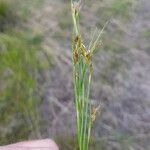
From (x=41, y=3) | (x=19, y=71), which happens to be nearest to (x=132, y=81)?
(x=19, y=71)

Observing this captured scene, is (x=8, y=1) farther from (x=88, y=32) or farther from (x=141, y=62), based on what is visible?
(x=141, y=62)

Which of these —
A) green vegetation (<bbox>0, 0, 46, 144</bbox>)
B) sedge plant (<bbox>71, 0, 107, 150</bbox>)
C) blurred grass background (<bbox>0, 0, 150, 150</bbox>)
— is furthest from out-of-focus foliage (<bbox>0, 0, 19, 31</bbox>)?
sedge plant (<bbox>71, 0, 107, 150</bbox>)

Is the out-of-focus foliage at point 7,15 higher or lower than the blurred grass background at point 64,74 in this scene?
higher

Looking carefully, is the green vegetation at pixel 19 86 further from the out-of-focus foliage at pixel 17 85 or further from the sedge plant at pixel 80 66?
the sedge plant at pixel 80 66

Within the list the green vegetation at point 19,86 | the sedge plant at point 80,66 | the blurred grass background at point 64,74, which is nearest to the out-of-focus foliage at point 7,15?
the blurred grass background at point 64,74

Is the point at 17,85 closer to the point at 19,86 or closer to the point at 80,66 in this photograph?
the point at 19,86

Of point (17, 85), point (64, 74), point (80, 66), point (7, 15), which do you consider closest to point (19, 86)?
point (17, 85)

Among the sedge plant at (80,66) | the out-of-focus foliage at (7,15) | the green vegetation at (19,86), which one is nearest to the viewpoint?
the sedge plant at (80,66)

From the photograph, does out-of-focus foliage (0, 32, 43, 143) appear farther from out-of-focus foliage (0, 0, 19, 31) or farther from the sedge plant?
the sedge plant
